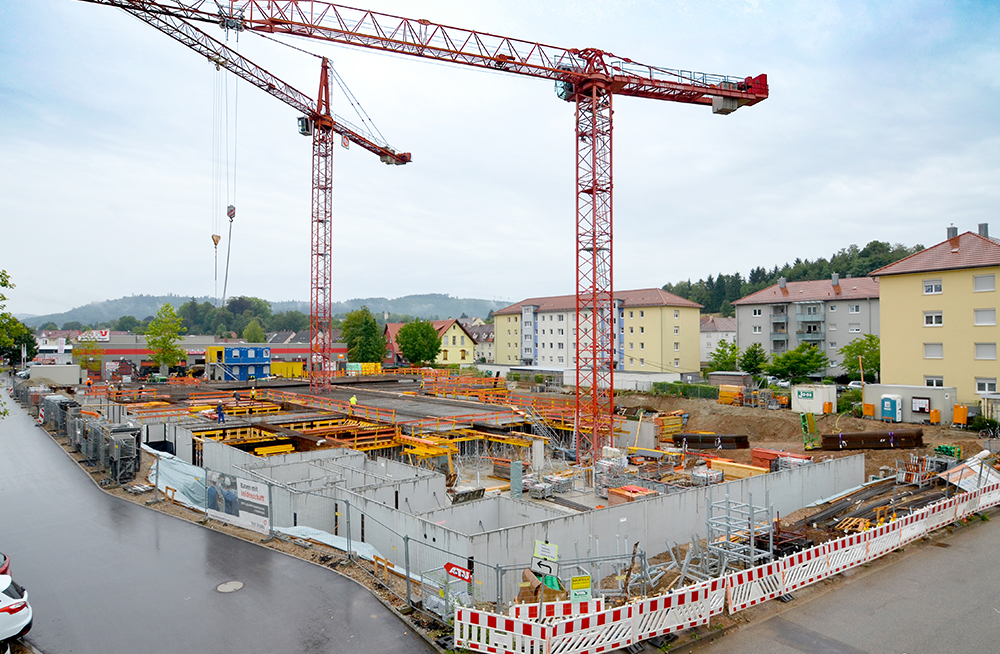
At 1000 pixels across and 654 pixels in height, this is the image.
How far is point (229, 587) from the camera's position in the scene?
36.6 feet

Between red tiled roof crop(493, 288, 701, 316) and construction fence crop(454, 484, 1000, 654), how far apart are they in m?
51.3

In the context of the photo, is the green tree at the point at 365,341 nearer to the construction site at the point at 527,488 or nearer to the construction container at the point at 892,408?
the construction site at the point at 527,488

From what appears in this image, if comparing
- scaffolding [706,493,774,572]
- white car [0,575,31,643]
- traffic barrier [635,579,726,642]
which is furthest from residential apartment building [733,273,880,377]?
white car [0,575,31,643]

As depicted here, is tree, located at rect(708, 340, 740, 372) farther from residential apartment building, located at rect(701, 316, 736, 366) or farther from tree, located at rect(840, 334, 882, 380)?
residential apartment building, located at rect(701, 316, 736, 366)

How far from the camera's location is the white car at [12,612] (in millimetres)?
8406

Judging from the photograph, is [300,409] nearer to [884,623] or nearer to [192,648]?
[192,648]

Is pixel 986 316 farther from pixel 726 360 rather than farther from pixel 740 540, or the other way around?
pixel 740 540

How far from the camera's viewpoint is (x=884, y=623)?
10.4 m

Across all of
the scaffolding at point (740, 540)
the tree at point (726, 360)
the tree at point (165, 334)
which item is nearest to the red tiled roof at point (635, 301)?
the tree at point (726, 360)

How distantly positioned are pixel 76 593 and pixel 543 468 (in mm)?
18353

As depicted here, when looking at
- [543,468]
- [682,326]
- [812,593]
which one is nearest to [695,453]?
[543,468]

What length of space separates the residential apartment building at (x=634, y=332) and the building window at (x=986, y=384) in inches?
1252

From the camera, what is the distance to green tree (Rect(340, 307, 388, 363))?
7831cm

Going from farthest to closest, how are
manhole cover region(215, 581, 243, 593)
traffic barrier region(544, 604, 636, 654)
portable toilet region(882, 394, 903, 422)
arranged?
portable toilet region(882, 394, 903, 422)
manhole cover region(215, 581, 243, 593)
traffic barrier region(544, 604, 636, 654)
